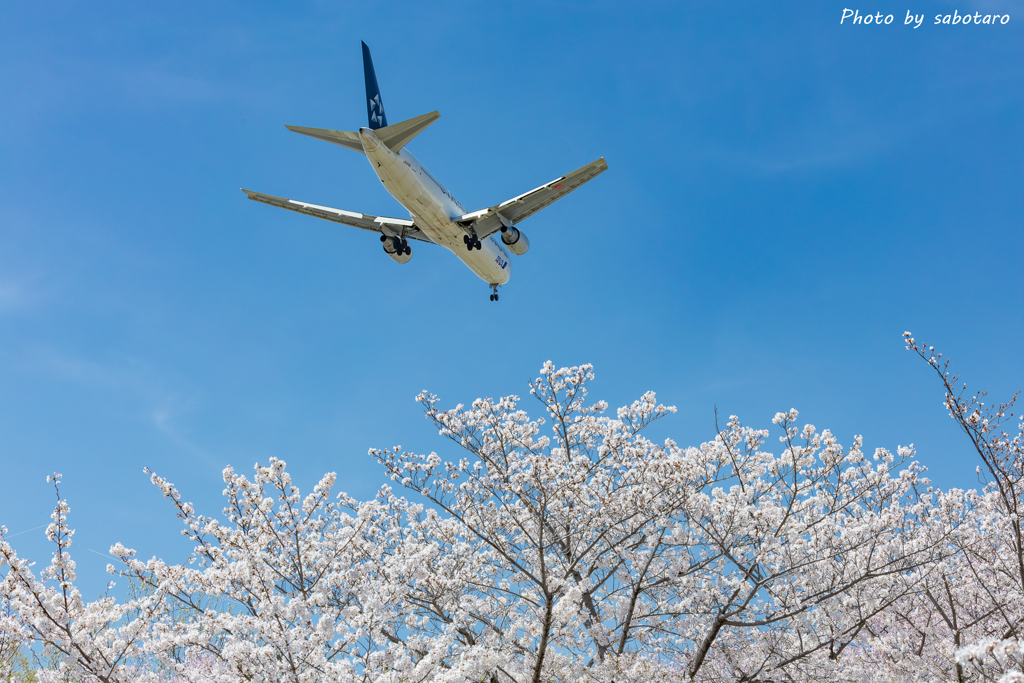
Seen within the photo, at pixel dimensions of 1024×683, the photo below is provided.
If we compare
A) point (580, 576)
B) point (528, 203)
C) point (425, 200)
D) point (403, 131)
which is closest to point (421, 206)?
point (425, 200)

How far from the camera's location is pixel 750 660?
462 inches

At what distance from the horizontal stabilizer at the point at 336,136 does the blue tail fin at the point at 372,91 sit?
2979 millimetres

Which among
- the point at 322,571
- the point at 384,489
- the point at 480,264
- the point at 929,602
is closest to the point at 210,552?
the point at 322,571

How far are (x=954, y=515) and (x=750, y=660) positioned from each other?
7.63m

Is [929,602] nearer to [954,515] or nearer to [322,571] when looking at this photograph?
[954,515]

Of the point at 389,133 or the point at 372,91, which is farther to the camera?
the point at 372,91

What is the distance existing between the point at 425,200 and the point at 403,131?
100 inches

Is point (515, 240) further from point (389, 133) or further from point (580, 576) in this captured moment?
point (580, 576)

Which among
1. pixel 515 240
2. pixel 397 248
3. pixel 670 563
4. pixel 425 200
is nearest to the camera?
pixel 670 563

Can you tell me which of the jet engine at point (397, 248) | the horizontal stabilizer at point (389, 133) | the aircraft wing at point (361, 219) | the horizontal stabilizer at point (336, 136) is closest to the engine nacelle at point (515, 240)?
the aircraft wing at point (361, 219)

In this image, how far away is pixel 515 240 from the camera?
84.4ft

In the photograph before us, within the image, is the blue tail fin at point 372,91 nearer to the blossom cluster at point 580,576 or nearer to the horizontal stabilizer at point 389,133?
the horizontal stabilizer at point 389,133

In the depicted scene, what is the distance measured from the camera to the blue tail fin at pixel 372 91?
24861 mm

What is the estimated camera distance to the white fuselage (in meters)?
21.8
